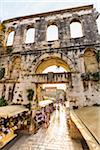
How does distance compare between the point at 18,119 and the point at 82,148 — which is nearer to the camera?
the point at 82,148

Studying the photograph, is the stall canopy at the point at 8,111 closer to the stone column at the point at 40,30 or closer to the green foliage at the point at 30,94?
the green foliage at the point at 30,94

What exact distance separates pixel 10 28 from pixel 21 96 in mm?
8049

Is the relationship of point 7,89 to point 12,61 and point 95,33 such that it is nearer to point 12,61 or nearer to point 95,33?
point 12,61

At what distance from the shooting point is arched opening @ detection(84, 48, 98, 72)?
34.0ft

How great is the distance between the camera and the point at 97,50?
1034cm

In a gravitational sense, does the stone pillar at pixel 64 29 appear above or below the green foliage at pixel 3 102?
above

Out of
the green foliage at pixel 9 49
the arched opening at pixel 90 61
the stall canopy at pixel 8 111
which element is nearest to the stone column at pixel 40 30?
the green foliage at pixel 9 49

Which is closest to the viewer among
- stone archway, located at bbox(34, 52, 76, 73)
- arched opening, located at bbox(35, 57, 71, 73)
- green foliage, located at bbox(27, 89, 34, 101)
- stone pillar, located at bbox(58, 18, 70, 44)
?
green foliage, located at bbox(27, 89, 34, 101)

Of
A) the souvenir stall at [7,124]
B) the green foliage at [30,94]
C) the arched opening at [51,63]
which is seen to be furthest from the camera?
the arched opening at [51,63]

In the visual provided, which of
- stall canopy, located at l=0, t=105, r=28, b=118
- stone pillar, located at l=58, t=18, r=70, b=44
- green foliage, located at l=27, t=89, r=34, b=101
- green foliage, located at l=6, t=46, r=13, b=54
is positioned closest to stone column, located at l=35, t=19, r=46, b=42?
stone pillar, located at l=58, t=18, r=70, b=44

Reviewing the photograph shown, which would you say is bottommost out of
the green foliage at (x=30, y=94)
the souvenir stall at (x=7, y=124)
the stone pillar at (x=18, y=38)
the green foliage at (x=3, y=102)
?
the souvenir stall at (x=7, y=124)

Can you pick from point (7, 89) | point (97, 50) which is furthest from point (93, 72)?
point (7, 89)

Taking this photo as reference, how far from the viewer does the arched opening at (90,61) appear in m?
10.4

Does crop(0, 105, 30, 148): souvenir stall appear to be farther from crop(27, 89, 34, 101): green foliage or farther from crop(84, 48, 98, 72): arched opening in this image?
crop(84, 48, 98, 72): arched opening
